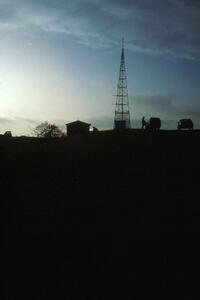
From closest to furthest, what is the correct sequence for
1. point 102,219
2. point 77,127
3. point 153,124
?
1. point 102,219
2. point 153,124
3. point 77,127

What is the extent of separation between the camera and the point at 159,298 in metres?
21.7

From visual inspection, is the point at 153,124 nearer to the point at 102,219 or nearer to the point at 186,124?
the point at 186,124

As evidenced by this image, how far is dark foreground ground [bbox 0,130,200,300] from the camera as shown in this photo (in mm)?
23469

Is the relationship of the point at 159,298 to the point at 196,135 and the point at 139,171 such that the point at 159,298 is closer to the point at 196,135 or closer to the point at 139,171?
the point at 139,171

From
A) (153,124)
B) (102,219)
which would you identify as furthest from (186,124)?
(102,219)

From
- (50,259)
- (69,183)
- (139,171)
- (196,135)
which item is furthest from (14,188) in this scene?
(196,135)

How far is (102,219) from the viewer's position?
30.5 metres

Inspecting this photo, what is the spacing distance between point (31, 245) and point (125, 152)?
16.6m

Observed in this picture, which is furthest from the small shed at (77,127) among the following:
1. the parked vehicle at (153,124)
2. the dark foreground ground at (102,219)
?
the dark foreground ground at (102,219)

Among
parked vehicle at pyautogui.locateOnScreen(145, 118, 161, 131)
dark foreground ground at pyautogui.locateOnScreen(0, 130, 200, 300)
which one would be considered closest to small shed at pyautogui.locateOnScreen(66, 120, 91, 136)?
parked vehicle at pyautogui.locateOnScreen(145, 118, 161, 131)

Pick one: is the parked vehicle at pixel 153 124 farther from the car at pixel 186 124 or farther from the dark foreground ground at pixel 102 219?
the dark foreground ground at pixel 102 219

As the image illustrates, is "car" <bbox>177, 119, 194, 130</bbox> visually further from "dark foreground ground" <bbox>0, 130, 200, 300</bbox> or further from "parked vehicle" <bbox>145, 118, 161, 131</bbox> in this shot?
"dark foreground ground" <bbox>0, 130, 200, 300</bbox>

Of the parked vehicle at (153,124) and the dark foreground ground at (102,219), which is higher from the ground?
the parked vehicle at (153,124)

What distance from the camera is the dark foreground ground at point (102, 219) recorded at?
77.0 ft
